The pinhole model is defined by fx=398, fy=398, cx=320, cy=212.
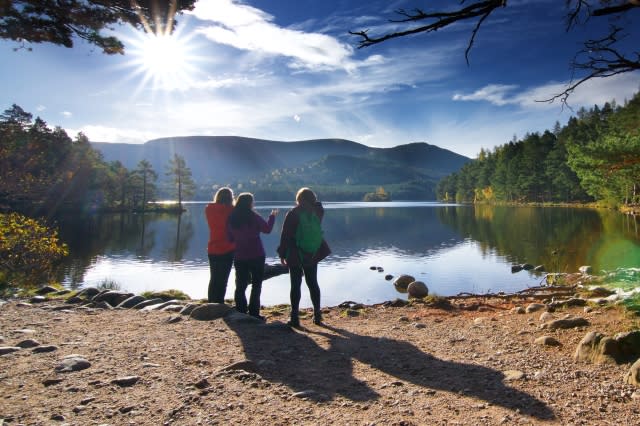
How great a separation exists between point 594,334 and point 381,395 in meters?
3.13

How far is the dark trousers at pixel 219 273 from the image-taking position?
29.6ft

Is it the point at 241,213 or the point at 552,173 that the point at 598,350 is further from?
the point at 552,173

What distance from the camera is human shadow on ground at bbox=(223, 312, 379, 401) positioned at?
475 cm

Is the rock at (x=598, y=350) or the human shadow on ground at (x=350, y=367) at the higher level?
the rock at (x=598, y=350)

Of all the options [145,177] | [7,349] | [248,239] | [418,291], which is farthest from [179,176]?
[7,349]

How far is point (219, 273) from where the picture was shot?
9.12m

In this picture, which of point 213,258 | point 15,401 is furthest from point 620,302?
point 15,401

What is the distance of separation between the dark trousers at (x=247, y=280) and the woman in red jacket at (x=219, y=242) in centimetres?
77

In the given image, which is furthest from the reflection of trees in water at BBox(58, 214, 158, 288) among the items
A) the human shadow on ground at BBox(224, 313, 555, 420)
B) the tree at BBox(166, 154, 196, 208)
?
the tree at BBox(166, 154, 196, 208)

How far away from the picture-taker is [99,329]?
7.43 metres

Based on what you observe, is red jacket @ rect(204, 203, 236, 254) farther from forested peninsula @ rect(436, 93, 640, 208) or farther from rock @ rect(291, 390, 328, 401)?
forested peninsula @ rect(436, 93, 640, 208)

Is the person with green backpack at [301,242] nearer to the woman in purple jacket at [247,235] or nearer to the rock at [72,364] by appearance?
the woman in purple jacket at [247,235]

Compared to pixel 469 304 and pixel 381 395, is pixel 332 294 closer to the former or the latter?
pixel 469 304

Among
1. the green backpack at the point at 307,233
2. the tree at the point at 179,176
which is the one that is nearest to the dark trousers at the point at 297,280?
the green backpack at the point at 307,233
